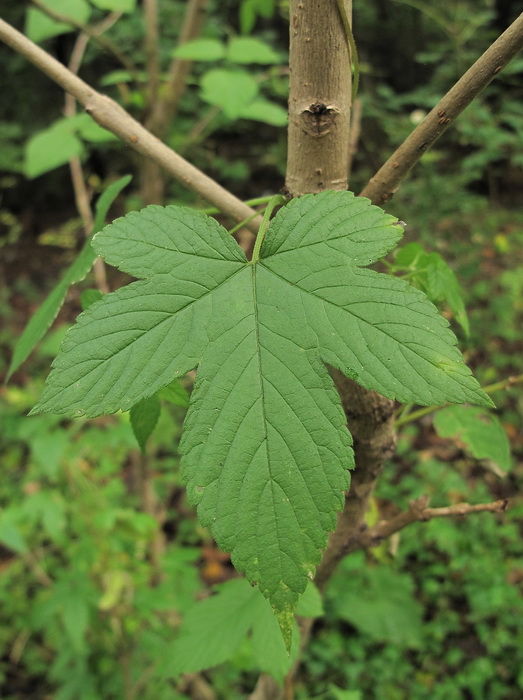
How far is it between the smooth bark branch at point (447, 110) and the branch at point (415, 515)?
438 mm

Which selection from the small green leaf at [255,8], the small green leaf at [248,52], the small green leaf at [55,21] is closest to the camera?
the small green leaf at [55,21]

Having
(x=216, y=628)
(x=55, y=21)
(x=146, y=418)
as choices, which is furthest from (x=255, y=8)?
(x=216, y=628)

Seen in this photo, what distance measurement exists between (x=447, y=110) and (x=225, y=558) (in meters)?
2.92

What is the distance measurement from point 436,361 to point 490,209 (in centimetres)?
450

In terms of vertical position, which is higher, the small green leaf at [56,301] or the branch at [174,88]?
the branch at [174,88]

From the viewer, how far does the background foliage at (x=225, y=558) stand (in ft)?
6.29

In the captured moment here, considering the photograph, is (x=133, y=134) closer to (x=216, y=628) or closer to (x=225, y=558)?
(x=216, y=628)

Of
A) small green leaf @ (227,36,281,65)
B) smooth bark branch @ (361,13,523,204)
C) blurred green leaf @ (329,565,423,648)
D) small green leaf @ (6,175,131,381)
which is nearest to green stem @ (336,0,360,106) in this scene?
smooth bark branch @ (361,13,523,204)

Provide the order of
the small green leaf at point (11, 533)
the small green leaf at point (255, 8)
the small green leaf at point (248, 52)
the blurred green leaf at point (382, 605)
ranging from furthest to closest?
the blurred green leaf at point (382, 605) → the small green leaf at point (255, 8) → the small green leaf at point (248, 52) → the small green leaf at point (11, 533)

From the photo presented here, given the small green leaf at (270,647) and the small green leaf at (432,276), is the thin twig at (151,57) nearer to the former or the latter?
the small green leaf at (432,276)

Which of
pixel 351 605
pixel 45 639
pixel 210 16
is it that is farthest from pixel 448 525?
pixel 210 16

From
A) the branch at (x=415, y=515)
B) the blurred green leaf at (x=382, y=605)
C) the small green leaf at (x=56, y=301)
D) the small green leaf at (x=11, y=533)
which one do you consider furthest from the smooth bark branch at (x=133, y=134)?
the blurred green leaf at (x=382, y=605)

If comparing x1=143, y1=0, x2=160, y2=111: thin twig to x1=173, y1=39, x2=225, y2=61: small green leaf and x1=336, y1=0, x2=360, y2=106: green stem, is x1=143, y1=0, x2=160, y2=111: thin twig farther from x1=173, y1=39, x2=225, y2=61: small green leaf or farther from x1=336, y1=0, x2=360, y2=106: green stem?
x1=336, y1=0, x2=360, y2=106: green stem

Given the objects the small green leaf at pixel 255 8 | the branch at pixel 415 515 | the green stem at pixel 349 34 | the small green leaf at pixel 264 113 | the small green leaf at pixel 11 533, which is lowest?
the small green leaf at pixel 11 533
